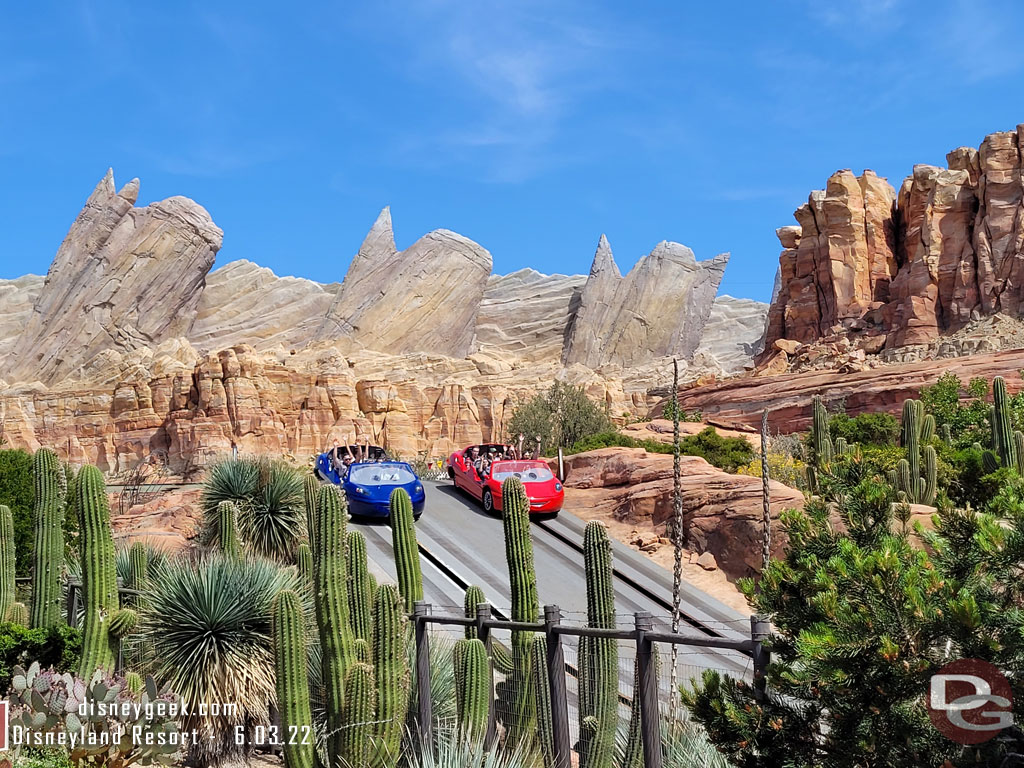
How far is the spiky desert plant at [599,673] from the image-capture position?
9586 millimetres

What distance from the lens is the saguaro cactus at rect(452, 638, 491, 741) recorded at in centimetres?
998

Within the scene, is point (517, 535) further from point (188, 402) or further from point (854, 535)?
point (188, 402)

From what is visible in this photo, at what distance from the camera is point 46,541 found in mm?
12047

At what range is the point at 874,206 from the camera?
7006cm

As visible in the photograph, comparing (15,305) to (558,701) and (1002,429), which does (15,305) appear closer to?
(1002,429)

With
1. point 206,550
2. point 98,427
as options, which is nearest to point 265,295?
point 98,427

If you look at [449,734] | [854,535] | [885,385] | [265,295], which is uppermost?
[265,295]

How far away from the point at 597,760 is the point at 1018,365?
139 ft

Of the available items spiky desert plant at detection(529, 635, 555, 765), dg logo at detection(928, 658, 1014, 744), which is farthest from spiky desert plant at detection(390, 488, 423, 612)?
dg logo at detection(928, 658, 1014, 744)

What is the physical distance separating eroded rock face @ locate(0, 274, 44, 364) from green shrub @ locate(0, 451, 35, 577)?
68.3m

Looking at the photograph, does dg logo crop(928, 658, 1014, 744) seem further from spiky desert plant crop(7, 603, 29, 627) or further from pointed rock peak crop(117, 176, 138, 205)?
pointed rock peak crop(117, 176, 138, 205)

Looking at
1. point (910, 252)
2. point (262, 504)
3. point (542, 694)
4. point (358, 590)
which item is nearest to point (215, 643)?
point (358, 590)

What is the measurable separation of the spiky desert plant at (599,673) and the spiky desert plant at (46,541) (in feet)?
22.6

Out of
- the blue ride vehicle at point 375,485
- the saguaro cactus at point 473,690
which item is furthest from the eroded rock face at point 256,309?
the saguaro cactus at point 473,690
